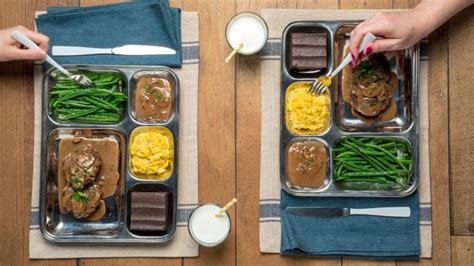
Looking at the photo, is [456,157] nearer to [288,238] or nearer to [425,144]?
[425,144]

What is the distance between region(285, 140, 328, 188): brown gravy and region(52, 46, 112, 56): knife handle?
106 cm

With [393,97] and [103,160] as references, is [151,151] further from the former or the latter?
[393,97]

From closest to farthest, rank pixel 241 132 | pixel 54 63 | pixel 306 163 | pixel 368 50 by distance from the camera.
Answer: pixel 368 50, pixel 54 63, pixel 306 163, pixel 241 132

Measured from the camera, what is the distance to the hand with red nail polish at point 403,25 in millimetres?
2568

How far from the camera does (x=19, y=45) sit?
272cm

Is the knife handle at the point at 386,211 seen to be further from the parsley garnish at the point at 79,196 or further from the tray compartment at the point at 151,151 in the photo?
the parsley garnish at the point at 79,196

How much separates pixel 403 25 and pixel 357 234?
1.04 m

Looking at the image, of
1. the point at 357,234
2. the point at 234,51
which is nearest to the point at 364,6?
the point at 234,51

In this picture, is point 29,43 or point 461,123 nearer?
point 29,43

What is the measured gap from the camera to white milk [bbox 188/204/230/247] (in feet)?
8.87

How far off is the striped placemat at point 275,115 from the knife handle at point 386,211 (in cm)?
13

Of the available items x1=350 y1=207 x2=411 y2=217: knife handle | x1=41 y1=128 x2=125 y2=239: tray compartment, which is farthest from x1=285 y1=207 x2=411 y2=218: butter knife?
x1=41 y1=128 x2=125 y2=239: tray compartment

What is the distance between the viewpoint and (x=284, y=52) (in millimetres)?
2783

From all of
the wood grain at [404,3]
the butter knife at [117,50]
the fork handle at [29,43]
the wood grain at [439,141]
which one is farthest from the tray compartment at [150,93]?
the wood grain at [439,141]
